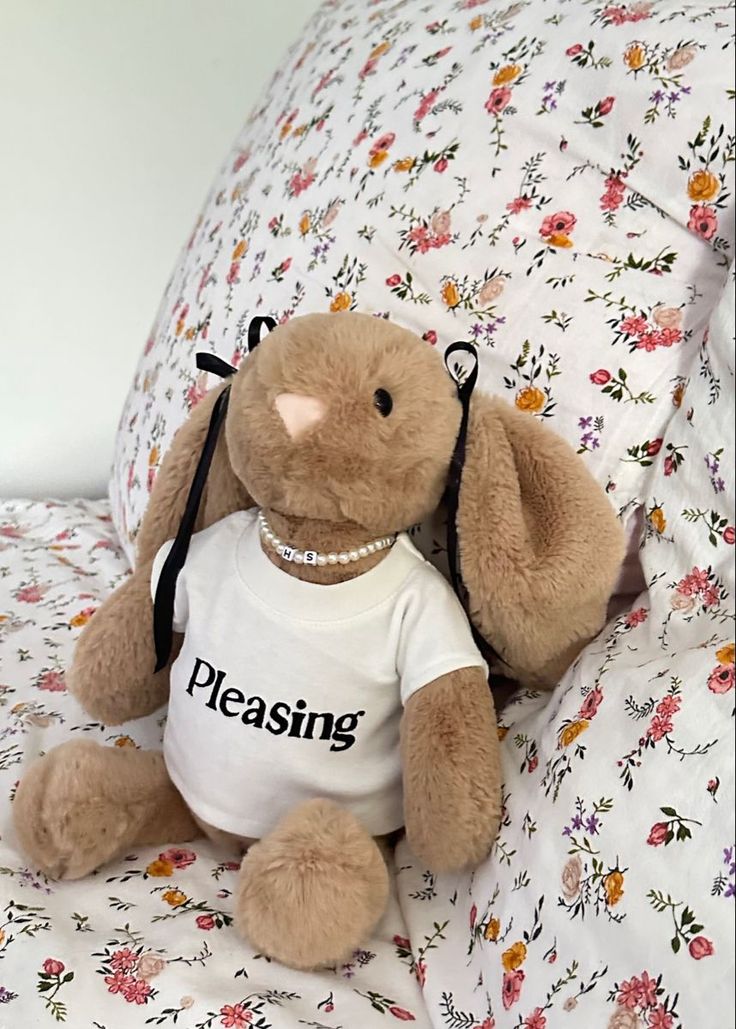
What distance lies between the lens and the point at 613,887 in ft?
1.69

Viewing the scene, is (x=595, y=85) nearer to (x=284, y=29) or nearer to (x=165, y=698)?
(x=165, y=698)

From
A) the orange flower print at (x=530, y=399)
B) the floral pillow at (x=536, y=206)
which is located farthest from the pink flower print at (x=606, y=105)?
the orange flower print at (x=530, y=399)

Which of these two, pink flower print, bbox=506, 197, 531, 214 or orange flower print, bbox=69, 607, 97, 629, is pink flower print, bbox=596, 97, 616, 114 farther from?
orange flower print, bbox=69, 607, 97, 629

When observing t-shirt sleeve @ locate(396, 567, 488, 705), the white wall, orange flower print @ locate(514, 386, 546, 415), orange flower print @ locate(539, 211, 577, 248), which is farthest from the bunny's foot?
the white wall

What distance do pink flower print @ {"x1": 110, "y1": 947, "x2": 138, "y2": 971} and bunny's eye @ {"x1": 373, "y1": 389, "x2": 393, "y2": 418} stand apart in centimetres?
39

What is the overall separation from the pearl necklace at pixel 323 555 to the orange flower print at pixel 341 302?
0.22 m

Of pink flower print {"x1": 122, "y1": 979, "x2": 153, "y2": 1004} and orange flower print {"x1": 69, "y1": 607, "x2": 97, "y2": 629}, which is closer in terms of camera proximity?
pink flower print {"x1": 122, "y1": 979, "x2": 153, "y2": 1004}

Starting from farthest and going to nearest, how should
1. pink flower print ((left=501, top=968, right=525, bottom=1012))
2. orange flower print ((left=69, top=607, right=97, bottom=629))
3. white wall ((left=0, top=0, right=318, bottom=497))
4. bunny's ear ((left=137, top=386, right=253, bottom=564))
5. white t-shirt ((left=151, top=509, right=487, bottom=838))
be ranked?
white wall ((left=0, top=0, right=318, bottom=497))
orange flower print ((left=69, top=607, right=97, bottom=629))
bunny's ear ((left=137, top=386, right=253, bottom=564))
white t-shirt ((left=151, top=509, right=487, bottom=838))
pink flower print ((left=501, top=968, right=525, bottom=1012))

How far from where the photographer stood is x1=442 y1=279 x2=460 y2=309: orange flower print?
74 cm

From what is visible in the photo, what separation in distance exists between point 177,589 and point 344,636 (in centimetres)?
15

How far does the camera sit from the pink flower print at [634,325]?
67 cm

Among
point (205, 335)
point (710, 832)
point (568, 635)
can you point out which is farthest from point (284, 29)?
point (710, 832)

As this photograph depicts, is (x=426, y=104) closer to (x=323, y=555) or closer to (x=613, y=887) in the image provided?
(x=323, y=555)

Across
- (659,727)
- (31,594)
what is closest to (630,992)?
(659,727)
